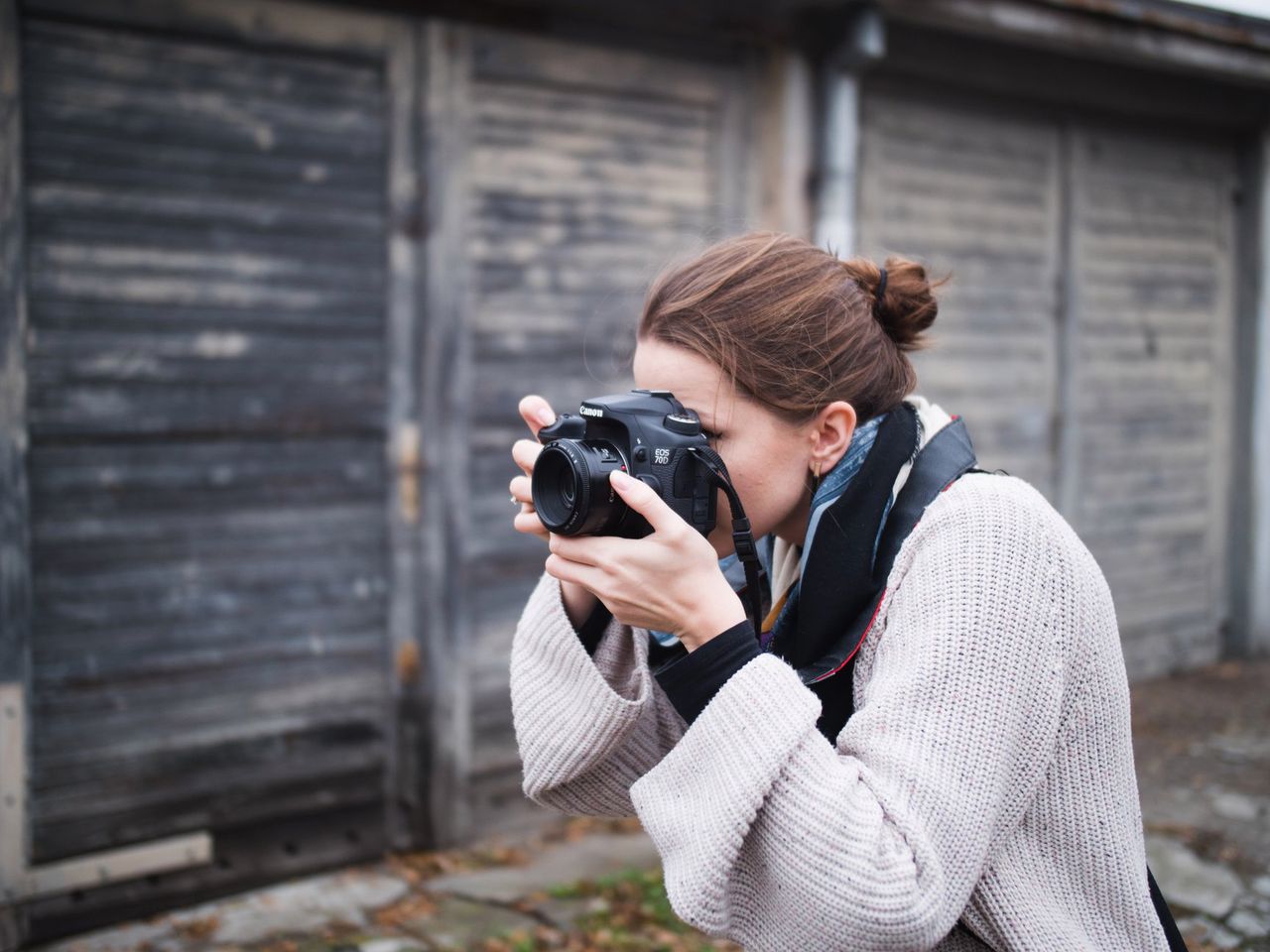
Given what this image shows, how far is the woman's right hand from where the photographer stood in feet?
5.84

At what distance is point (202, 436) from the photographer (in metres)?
3.60

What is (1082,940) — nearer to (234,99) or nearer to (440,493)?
(440,493)

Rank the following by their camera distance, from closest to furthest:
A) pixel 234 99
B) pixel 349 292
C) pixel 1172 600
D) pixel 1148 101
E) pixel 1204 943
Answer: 1. pixel 1204 943
2. pixel 234 99
3. pixel 349 292
4. pixel 1148 101
5. pixel 1172 600

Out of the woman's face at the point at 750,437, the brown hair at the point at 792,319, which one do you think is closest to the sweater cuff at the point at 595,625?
the woman's face at the point at 750,437

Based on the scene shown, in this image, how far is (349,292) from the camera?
3854 mm

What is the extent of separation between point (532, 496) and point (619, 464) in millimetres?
166

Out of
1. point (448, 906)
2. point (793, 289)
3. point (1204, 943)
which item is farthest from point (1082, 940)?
point (448, 906)

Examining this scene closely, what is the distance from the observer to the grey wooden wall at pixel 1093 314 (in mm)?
5402

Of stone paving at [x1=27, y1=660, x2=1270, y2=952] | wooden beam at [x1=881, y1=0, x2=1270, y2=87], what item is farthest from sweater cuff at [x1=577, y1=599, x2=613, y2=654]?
wooden beam at [x1=881, y1=0, x2=1270, y2=87]

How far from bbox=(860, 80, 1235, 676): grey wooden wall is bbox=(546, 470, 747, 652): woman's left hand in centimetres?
383

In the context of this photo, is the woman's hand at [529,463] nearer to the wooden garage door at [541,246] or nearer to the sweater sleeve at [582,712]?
the sweater sleeve at [582,712]

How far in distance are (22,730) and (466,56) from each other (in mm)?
2540

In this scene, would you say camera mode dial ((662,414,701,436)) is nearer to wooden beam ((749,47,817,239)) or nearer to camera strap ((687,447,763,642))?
camera strap ((687,447,763,642))

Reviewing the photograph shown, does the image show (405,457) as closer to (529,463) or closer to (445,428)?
(445,428)
